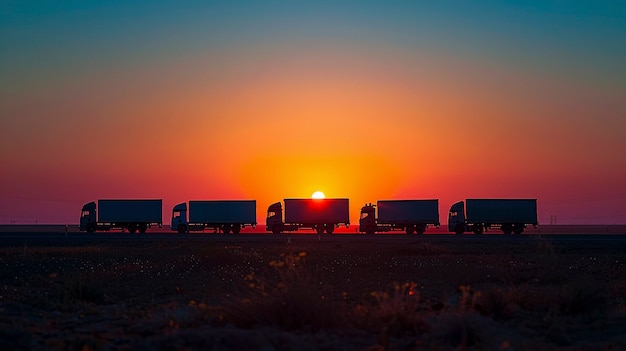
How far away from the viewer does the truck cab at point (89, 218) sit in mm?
87188

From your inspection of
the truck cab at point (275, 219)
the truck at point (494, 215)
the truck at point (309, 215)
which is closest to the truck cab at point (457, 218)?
the truck at point (494, 215)

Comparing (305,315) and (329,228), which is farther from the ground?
(329,228)

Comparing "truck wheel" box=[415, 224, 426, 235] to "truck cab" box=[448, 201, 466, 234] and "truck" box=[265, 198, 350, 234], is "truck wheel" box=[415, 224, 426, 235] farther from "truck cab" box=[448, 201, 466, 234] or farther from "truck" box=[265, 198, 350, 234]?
"truck" box=[265, 198, 350, 234]

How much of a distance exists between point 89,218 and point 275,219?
22.3m

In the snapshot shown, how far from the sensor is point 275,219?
8450cm

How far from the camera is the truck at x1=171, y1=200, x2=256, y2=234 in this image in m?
86.6

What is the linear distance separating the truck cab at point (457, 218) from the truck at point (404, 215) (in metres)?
1.62

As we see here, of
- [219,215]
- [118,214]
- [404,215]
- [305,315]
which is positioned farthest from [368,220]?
[305,315]

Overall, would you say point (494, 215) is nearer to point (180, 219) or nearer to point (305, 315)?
point (180, 219)

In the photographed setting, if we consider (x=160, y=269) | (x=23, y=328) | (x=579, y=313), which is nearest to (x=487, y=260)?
(x=160, y=269)

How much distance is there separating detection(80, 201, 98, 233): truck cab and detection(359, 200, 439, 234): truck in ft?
104

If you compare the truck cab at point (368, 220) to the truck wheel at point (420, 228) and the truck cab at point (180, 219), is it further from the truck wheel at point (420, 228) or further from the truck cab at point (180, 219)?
the truck cab at point (180, 219)

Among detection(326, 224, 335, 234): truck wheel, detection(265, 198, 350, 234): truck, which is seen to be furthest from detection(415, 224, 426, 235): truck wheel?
detection(326, 224, 335, 234): truck wheel

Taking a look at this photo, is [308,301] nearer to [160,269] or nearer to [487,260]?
[160,269]
